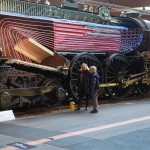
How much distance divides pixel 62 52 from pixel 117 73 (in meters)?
2.85

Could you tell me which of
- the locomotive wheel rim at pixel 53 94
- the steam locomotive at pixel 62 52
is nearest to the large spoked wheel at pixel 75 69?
the steam locomotive at pixel 62 52

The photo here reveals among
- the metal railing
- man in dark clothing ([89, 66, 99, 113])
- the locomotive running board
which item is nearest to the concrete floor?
man in dark clothing ([89, 66, 99, 113])

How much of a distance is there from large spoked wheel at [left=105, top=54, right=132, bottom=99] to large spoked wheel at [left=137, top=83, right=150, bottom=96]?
840mm

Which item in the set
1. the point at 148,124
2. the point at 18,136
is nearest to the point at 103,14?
the point at 148,124

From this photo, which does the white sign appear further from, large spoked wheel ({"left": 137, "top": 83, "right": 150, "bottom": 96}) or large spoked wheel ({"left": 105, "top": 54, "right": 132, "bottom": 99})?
large spoked wheel ({"left": 137, "top": 83, "right": 150, "bottom": 96})

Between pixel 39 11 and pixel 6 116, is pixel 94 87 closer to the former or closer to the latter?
pixel 6 116

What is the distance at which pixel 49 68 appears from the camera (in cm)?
1154

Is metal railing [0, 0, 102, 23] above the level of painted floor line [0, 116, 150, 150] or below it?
above

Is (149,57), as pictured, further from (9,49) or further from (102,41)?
(9,49)

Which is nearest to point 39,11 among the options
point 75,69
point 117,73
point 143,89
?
point 75,69

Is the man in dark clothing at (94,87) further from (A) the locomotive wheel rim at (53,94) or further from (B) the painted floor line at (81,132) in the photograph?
(B) the painted floor line at (81,132)

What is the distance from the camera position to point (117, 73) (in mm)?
14344

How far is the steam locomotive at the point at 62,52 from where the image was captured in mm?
10828

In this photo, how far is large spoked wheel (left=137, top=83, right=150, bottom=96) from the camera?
15.8 meters
